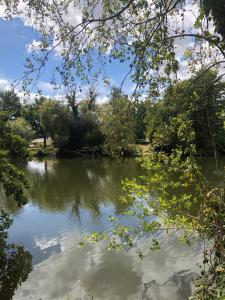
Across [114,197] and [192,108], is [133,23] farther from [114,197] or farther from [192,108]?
[114,197]

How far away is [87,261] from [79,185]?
17.3 m

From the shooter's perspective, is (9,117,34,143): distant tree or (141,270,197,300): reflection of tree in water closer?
(141,270,197,300): reflection of tree in water

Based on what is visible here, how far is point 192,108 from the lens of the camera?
15.7 feet

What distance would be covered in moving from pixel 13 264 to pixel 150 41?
10270 mm

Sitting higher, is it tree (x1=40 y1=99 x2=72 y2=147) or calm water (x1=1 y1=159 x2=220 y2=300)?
tree (x1=40 y1=99 x2=72 y2=147)

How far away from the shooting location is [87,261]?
13.0 metres

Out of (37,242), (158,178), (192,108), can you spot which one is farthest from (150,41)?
(37,242)

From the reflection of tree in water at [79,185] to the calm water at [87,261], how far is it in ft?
0.84

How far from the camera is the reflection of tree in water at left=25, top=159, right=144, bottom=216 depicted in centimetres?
2322

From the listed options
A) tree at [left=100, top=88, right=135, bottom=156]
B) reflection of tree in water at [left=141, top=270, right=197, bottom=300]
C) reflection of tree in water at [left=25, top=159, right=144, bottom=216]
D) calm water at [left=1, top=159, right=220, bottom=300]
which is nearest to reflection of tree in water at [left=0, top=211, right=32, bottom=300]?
calm water at [left=1, top=159, right=220, bottom=300]

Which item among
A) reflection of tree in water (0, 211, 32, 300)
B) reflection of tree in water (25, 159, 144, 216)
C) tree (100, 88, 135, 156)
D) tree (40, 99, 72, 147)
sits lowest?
reflection of tree in water (0, 211, 32, 300)

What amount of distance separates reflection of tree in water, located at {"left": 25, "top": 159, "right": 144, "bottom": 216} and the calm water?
26 cm

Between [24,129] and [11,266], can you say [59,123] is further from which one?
[11,266]

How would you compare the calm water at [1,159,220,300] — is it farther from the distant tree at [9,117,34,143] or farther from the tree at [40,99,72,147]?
the distant tree at [9,117,34,143]
